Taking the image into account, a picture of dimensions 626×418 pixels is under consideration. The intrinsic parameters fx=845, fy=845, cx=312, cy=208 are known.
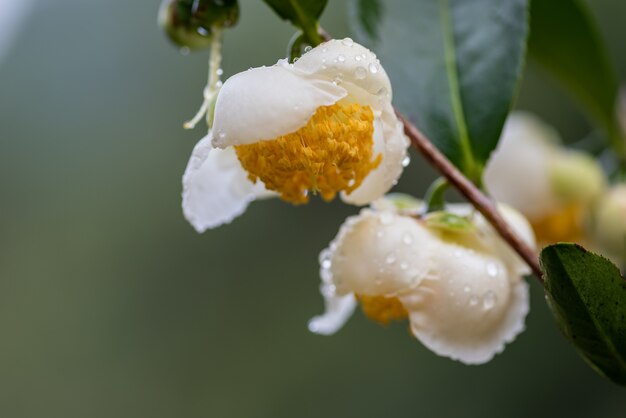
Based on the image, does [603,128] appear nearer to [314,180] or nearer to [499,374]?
[314,180]

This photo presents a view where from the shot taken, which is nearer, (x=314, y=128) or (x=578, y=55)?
(x=314, y=128)

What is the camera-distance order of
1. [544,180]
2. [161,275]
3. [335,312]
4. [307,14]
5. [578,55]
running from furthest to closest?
[161,275]
[544,180]
[578,55]
[335,312]
[307,14]

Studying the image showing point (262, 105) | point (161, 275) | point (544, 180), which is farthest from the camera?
point (161, 275)

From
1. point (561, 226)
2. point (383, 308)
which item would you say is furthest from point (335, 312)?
point (561, 226)

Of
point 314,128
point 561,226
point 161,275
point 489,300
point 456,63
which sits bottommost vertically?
point 161,275

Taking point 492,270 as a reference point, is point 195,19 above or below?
above

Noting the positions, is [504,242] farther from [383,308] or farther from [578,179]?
[578,179]

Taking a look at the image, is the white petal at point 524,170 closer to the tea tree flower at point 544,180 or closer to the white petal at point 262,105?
the tea tree flower at point 544,180
